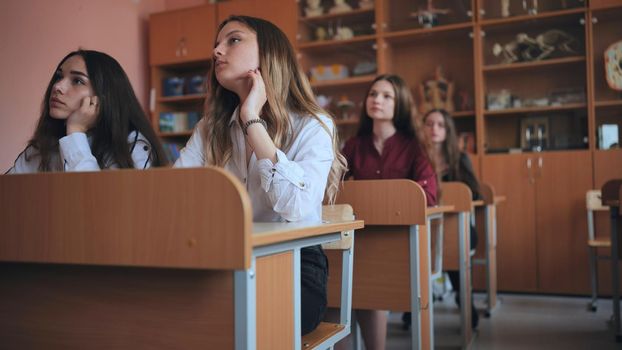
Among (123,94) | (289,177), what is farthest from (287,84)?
(123,94)

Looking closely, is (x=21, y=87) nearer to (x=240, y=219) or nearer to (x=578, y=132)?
(x=240, y=219)

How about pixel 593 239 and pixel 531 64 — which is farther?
pixel 531 64

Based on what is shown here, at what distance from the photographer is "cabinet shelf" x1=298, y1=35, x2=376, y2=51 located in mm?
4744

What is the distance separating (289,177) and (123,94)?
32.5 inches

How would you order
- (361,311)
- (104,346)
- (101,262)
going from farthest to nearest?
1. (361,311)
2. (104,346)
3. (101,262)

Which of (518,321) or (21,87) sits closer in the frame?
(518,321)

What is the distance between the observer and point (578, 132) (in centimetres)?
418

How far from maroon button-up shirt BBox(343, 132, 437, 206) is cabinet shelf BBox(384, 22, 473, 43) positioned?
1.99 m

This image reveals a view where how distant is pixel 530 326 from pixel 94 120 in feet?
8.45

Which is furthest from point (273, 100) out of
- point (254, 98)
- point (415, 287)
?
point (415, 287)

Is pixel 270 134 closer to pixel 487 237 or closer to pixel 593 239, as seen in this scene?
pixel 487 237

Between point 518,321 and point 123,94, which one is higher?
point 123,94

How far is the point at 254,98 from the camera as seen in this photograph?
1.42 metres

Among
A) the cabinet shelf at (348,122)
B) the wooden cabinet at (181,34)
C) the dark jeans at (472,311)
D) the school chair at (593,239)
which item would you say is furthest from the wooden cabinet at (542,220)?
the wooden cabinet at (181,34)
